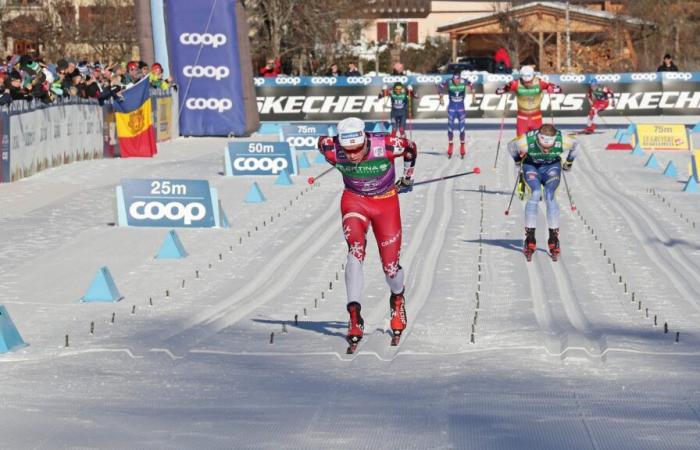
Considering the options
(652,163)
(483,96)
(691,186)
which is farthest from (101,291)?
(483,96)

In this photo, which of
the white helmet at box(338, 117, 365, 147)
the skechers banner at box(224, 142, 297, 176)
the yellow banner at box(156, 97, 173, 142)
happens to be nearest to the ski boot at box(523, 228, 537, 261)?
the white helmet at box(338, 117, 365, 147)

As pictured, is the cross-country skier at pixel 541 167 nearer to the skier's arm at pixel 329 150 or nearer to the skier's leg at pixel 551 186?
the skier's leg at pixel 551 186

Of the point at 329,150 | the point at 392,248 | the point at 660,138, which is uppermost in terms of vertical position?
the point at 329,150

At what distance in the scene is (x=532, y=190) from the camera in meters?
16.4

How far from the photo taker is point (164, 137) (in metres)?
35.0

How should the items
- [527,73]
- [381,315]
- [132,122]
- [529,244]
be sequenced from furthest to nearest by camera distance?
[132,122] < [527,73] < [529,244] < [381,315]

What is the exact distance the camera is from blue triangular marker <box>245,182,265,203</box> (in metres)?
22.5

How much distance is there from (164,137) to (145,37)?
2.73 metres

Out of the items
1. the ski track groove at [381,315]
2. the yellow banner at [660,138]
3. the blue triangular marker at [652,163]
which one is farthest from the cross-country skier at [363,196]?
the yellow banner at [660,138]

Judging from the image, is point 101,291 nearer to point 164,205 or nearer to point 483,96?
point 164,205

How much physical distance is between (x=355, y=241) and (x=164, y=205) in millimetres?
8653

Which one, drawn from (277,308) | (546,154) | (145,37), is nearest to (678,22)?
(145,37)

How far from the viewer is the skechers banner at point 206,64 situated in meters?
35.2

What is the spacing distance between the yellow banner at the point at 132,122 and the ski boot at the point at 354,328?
20.2m
